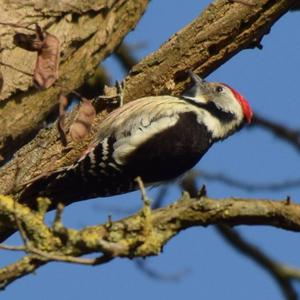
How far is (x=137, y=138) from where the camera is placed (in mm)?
5820

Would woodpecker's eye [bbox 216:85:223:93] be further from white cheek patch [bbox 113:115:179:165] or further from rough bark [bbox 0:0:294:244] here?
rough bark [bbox 0:0:294:244]

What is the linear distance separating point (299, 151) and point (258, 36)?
Result: 4.77 feet

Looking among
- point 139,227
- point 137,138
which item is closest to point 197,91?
point 137,138

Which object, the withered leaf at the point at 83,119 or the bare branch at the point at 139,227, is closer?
the bare branch at the point at 139,227

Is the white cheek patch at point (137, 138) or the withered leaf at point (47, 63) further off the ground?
the white cheek patch at point (137, 138)

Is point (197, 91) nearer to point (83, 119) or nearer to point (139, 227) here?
point (83, 119)

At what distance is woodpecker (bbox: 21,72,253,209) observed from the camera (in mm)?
5500

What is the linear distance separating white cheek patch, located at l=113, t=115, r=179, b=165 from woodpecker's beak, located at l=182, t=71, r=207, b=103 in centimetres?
23

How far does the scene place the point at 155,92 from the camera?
541 centimetres

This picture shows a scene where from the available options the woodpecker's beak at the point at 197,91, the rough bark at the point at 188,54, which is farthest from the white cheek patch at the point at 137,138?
the rough bark at the point at 188,54

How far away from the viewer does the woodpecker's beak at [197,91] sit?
546cm

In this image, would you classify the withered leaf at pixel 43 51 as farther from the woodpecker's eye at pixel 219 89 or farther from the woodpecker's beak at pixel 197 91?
the woodpecker's eye at pixel 219 89

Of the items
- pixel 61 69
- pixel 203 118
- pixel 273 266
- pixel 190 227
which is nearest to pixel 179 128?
pixel 203 118

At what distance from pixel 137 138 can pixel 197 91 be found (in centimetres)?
55
